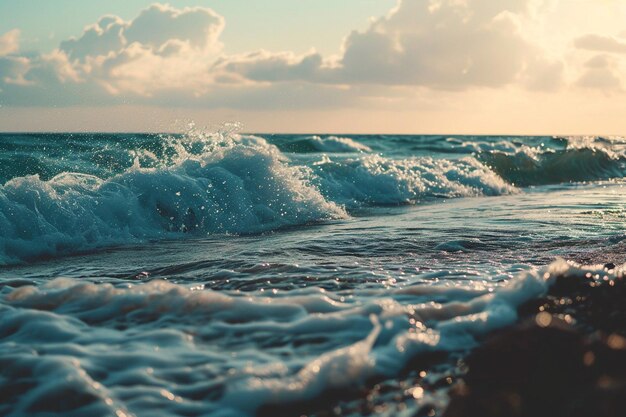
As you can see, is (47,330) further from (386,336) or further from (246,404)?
(386,336)

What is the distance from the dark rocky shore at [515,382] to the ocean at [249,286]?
0.06ft

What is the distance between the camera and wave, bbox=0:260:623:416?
2.47 meters

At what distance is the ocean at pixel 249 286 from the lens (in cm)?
252

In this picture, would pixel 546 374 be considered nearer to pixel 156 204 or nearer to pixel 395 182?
pixel 156 204

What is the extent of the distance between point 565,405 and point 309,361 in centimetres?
111

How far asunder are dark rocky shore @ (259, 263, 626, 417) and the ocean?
18 millimetres

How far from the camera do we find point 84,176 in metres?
8.83

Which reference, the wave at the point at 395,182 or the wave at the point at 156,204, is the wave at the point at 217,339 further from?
the wave at the point at 395,182

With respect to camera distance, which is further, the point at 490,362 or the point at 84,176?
the point at 84,176

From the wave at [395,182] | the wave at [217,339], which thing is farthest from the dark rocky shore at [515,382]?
the wave at [395,182]

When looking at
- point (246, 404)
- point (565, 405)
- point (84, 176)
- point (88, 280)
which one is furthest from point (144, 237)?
point (565, 405)

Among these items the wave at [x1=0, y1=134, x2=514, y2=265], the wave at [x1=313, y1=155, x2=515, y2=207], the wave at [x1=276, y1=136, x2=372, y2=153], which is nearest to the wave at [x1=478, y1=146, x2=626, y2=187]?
the wave at [x1=313, y1=155, x2=515, y2=207]

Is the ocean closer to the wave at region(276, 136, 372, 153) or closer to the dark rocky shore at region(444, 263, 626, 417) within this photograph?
the dark rocky shore at region(444, 263, 626, 417)

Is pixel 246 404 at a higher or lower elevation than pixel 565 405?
lower
